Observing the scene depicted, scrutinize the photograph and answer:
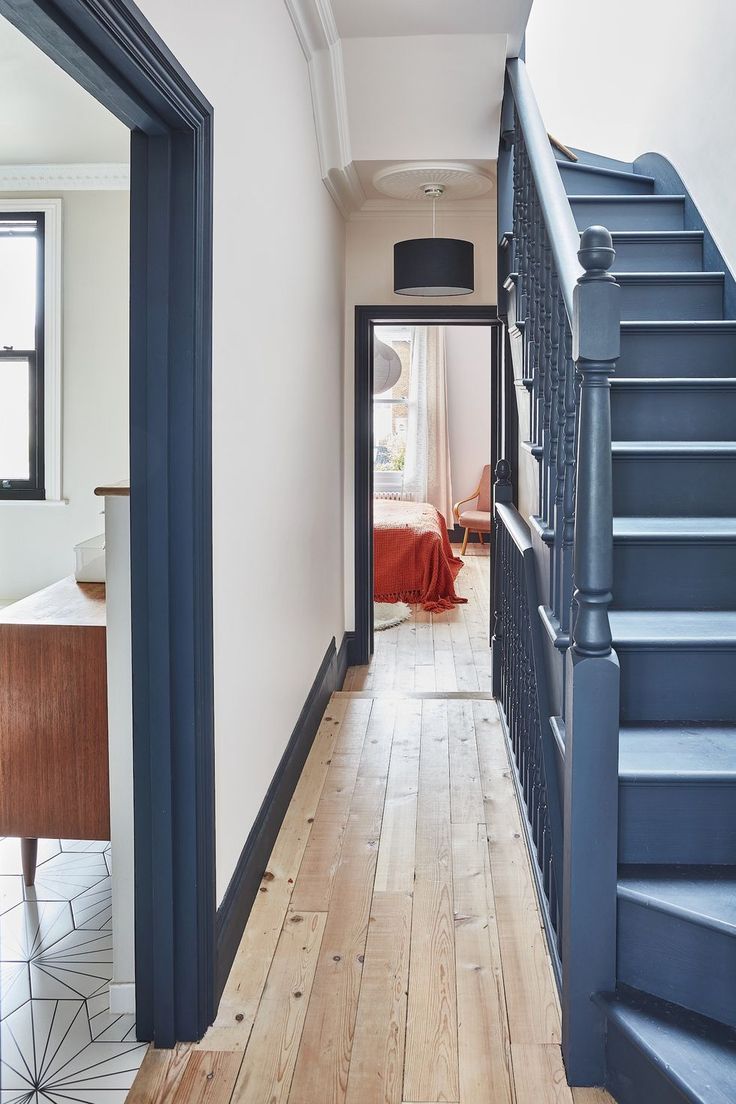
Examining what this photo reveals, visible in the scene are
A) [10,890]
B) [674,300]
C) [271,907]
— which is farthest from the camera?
[674,300]

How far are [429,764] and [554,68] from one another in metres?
4.28

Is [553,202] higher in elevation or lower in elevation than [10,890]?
higher

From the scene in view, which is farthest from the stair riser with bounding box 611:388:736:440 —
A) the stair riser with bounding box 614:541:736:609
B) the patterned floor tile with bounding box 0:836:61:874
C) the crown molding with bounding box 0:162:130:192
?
the crown molding with bounding box 0:162:130:192

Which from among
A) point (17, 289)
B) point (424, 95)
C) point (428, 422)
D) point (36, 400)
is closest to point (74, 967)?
point (36, 400)

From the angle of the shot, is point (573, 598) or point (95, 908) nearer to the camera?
point (573, 598)

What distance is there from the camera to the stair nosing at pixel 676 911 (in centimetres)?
A: 168

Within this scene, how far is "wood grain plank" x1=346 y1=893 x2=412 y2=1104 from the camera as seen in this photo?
5.94ft

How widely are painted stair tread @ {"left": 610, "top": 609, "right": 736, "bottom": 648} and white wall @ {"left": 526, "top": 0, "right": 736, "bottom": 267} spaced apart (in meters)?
1.65

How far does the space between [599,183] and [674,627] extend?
2.62 m

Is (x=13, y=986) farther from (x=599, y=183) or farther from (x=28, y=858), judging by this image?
(x=599, y=183)

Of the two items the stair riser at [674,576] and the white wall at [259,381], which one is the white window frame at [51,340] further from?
the stair riser at [674,576]

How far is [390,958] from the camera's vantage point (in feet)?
7.45

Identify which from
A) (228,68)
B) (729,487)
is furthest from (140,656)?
(729,487)

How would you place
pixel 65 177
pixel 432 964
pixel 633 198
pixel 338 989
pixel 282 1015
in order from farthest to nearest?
pixel 65 177
pixel 633 198
pixel 432 964
pixel 338 989
pixel 282 1015
